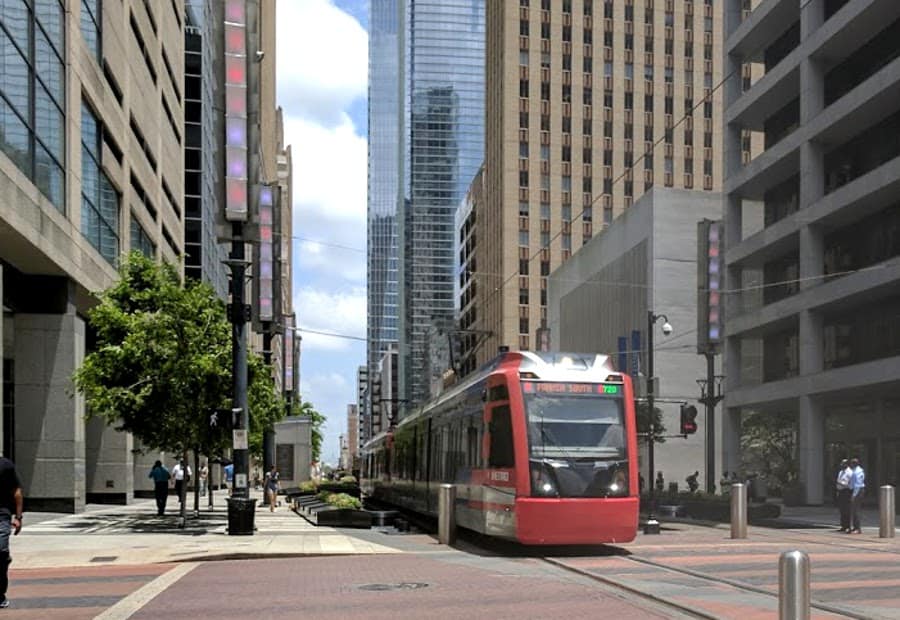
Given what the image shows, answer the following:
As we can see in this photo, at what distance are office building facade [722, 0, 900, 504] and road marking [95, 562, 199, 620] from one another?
95.1ft

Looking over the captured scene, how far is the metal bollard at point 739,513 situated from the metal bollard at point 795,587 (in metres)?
14.5

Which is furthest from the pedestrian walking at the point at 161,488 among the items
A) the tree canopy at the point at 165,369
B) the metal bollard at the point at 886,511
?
the metal bollard at the point at 886,511

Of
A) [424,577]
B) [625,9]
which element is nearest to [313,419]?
[424,577]

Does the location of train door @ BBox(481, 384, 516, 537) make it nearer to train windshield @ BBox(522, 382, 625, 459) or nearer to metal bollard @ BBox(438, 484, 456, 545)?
train windshield @ BBox(522, 382, 625, 459)

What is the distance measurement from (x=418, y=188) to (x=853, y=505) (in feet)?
573

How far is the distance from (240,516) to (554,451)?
801cm

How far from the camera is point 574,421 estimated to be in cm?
1697

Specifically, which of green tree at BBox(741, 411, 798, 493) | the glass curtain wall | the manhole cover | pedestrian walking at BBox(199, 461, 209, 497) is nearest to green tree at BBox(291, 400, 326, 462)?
pedestrian walking at BBox(199, 461, 209, 497)

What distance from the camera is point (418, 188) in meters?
197

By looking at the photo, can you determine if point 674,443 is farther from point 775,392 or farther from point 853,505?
point 853,505

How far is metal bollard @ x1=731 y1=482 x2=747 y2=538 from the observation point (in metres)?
21.8

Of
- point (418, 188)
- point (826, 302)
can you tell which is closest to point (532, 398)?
point (826, 302)

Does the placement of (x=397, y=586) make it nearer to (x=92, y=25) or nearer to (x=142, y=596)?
(x=142, y=596)

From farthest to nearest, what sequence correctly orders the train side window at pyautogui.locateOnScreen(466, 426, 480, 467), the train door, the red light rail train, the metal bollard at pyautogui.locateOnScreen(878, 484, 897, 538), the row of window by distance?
the row of window → the metal bollard at pyautogui.locateOnScreen(878, 484, 897, 538) → the train side window at pyautogui.locateOnScreen(466, 426, 480, 467) → the train door → the red light rail train
